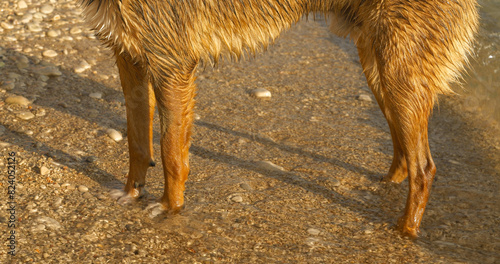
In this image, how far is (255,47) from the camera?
3.95m

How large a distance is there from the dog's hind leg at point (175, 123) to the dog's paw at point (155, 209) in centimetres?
3

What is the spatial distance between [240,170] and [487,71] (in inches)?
145

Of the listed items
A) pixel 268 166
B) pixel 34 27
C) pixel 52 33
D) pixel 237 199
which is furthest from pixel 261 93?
pixel 34 27

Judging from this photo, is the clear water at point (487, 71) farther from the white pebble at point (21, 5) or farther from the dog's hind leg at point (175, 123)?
the white pebble at point (21, 5)

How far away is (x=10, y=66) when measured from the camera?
596 cm

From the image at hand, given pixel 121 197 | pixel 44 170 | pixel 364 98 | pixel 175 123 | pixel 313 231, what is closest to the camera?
pixel 175 123

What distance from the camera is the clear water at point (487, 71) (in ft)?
19.9

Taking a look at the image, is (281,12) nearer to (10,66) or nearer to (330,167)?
(330,167)

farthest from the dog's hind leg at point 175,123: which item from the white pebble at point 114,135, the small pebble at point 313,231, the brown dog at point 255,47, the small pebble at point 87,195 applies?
the white pebble at point 114,135

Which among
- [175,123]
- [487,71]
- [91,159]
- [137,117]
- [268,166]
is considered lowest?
[91,159]

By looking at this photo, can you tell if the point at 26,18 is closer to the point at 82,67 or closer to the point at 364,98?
the point at 82,67

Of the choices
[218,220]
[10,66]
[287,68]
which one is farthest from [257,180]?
[10,66]

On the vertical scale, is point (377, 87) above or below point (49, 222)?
above

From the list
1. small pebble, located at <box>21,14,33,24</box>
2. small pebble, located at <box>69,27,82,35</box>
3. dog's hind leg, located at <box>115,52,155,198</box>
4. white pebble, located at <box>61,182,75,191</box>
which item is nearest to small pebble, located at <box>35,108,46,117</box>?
white pebble, located at <box>61,182,75,191</box>
